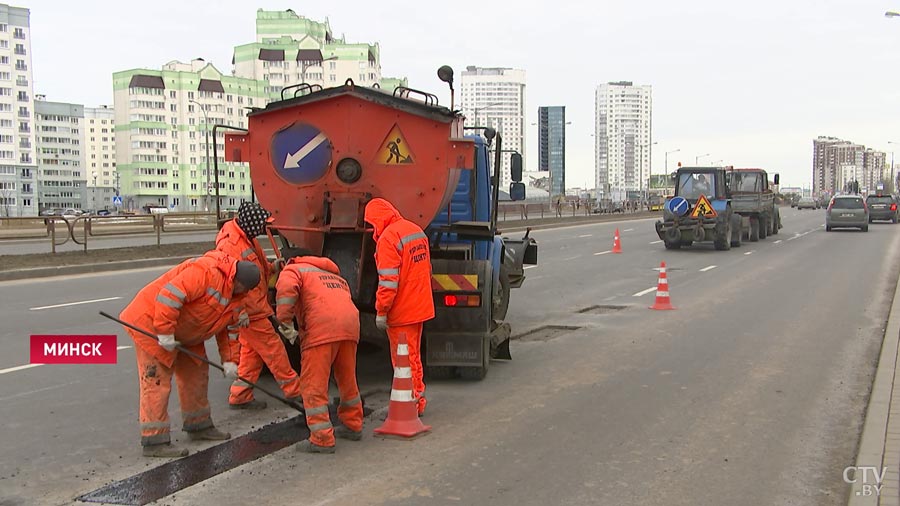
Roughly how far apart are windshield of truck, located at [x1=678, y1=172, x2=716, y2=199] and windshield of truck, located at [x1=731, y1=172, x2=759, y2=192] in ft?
17.0

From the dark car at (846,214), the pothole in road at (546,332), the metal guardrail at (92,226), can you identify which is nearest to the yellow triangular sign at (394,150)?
the pothole in road at (546,332)

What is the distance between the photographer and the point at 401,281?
6.29 metres

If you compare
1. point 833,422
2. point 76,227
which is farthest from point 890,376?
point 76,227

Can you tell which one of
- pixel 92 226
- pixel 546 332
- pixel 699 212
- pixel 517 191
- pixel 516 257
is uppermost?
pixel 517 191

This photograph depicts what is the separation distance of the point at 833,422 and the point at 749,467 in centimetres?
155

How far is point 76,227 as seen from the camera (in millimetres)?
22656

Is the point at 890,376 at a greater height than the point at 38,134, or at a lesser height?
lesser

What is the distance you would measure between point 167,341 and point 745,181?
29575mm

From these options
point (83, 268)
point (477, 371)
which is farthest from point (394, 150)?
point (83, 268)

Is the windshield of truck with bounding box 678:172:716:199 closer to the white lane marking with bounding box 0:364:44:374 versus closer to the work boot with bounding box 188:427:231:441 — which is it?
the white lane marking with bounding box 0:364:44:374

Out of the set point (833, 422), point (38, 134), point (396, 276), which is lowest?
point (833, 422)

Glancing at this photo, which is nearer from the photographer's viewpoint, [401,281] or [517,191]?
[401,281]

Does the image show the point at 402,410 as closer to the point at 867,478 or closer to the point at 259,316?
the point at 259,316

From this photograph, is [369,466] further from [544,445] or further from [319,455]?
[544,445]
